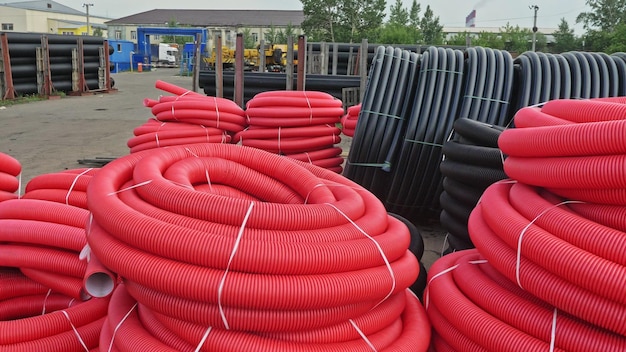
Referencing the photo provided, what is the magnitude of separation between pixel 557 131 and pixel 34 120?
12470mm

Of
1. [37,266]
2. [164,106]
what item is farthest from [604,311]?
[164,106]

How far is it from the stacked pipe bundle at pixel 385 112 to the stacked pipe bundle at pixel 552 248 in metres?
2.54

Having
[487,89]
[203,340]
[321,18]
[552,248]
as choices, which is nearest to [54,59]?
[487,89]

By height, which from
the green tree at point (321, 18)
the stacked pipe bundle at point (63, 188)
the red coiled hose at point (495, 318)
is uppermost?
the green tree at point (321, 18)

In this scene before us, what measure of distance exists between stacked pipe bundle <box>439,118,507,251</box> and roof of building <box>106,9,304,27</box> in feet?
235

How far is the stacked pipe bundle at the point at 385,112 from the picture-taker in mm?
4848

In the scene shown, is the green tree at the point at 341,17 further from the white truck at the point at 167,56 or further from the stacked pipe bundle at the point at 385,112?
the stacked pipe bundle at the point at 385,112

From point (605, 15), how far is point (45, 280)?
203 feet

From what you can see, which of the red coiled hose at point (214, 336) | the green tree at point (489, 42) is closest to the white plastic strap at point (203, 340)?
the red coiled hose at point (214, 336)

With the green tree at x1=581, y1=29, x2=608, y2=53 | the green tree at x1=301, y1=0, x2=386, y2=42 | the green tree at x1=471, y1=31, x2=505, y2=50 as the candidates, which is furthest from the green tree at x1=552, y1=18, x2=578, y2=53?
the green tree at x1=301, y1=0, x2=386, y2=42

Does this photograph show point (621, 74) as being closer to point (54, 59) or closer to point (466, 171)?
point (466, 171)

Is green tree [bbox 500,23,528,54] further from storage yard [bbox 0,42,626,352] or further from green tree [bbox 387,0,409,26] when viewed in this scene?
storage yard [bbox 0,42,626,352]

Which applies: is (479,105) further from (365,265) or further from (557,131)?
(365,265)

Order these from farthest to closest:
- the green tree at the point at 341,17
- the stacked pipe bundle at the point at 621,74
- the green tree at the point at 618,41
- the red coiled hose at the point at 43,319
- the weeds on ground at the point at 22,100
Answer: the green tree at the point at 341,17 < the green tree at the point at 618,41 < the weeds on ground at the point at 22,100 < the stacked pipe bundle at the point at 621,74 < the red coiled hose at the point at 43,319
